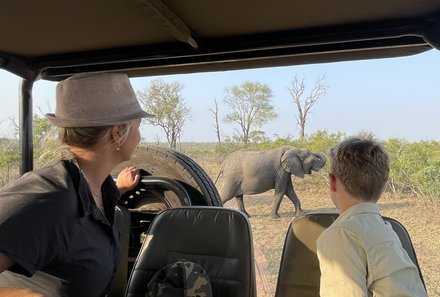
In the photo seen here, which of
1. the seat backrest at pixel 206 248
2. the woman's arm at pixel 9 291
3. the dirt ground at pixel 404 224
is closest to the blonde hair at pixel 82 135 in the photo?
the woman's arm at pixel 9 291

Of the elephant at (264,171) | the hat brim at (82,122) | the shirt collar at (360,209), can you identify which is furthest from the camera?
the elephant at (264,171)

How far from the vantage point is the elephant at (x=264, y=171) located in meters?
8.17

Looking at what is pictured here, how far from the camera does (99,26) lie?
2096 millimetres

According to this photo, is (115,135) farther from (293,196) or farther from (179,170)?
(293,196)

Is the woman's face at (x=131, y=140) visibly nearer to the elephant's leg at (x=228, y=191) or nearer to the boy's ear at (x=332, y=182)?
the boy's ear at (x=332, y=182)

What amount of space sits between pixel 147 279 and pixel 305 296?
0.78 metres

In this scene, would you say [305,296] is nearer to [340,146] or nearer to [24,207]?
[340,146]

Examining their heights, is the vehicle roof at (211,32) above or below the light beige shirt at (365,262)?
above

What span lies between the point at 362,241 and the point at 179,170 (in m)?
1.82

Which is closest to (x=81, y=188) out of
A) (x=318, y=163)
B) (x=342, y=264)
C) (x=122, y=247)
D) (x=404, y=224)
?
(x=342, y=264)

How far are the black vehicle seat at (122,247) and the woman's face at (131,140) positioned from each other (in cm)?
152

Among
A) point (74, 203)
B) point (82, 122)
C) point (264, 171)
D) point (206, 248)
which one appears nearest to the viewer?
point (74, 203)

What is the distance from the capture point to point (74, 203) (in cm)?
117

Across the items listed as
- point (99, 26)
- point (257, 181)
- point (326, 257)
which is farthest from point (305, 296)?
point (257, 181)
